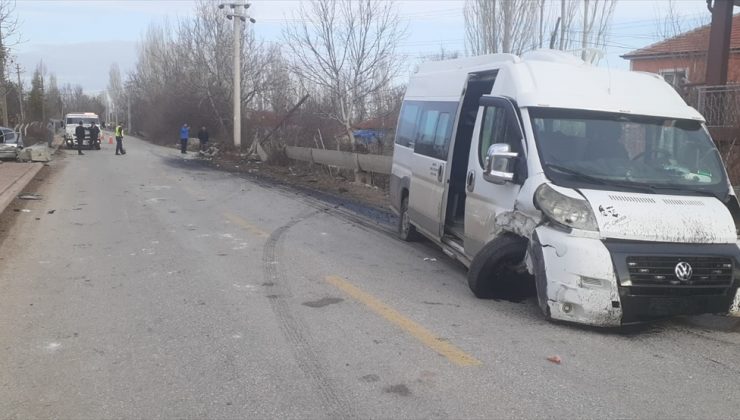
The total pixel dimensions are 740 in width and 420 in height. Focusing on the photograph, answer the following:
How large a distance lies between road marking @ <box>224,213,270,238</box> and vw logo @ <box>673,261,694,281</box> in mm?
6516

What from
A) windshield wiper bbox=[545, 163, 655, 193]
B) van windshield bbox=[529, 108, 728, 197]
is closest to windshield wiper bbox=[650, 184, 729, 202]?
van windshield bbox=[529, 108, 728, 197]

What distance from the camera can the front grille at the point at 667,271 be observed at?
5238mm

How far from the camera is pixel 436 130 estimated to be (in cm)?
877

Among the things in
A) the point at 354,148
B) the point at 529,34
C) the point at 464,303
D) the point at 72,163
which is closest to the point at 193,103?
the point at 72,163

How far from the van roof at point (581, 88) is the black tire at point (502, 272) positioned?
1403 millimetres

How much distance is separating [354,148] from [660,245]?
56.2 feet

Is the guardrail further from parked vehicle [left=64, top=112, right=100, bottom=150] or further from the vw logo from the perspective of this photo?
parked vehicle [left=64, top=112, right=100, bottom=150]

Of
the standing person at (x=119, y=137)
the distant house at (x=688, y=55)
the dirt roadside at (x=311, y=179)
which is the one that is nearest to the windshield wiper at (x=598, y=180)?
the dirt roadside at (x=311, y=179)

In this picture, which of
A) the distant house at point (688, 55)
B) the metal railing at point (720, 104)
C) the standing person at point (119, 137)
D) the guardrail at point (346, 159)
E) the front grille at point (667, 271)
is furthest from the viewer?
the standing person at point (119, 137)

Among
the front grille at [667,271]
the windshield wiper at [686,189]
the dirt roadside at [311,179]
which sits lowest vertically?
the dirt roadside at [311,179]

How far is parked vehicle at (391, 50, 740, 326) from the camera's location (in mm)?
5301

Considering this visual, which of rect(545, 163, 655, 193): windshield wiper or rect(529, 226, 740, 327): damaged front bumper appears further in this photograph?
rect(545, 163, 655, 193): windshield wiper

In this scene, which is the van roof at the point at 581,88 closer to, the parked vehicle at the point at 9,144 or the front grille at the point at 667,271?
the front grille at the point at 667,271

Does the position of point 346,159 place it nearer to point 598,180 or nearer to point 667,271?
point 598,180
